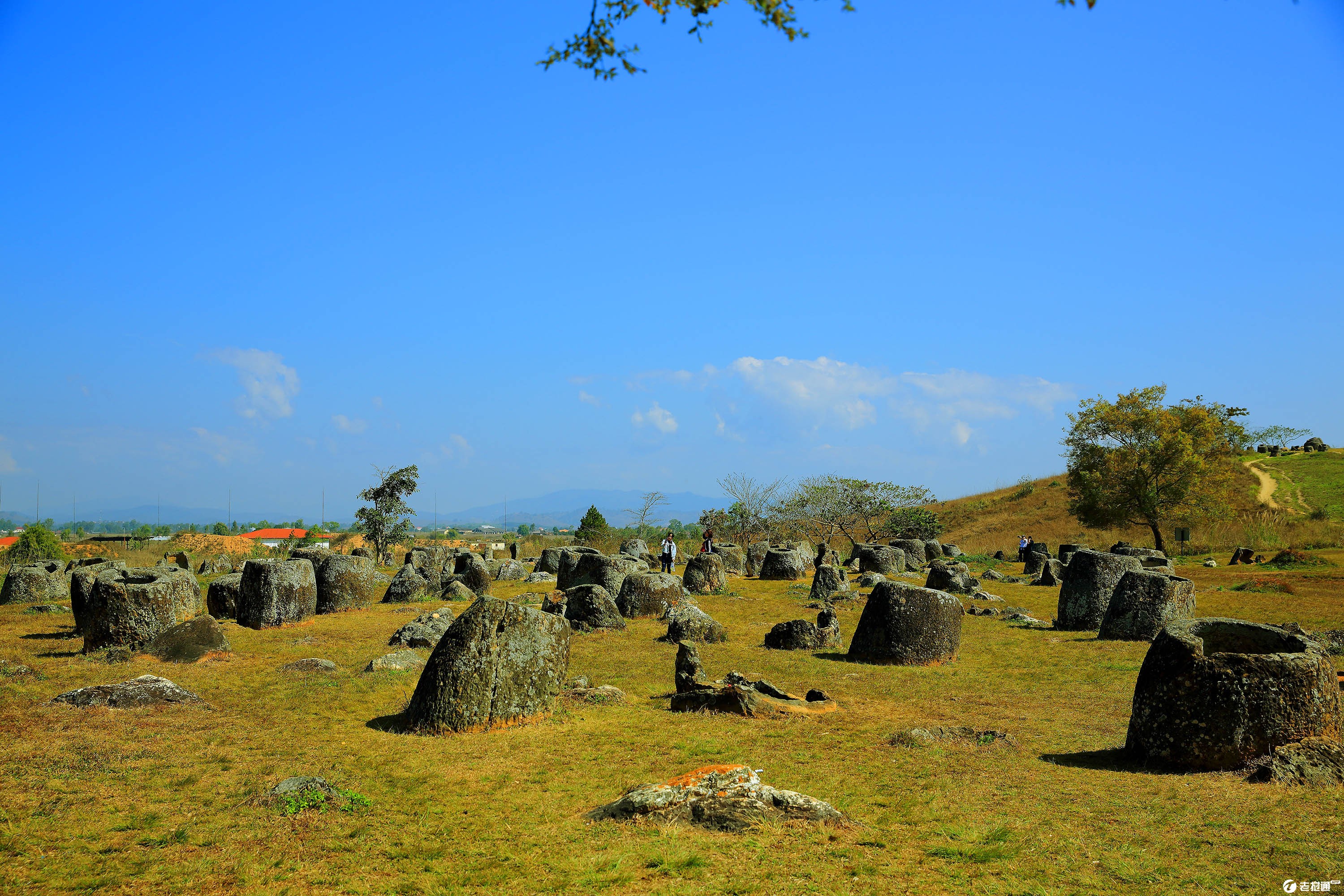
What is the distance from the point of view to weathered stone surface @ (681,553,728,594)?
83.8 ft

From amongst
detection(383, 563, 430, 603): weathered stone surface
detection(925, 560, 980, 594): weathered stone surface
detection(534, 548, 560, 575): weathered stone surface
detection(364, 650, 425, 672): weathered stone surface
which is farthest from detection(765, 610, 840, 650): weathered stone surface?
detection(534, 548, 560, 575): weathered stone surface

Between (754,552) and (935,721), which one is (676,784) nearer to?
(935,721)

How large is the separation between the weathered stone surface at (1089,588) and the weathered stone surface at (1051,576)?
1040 centimetres

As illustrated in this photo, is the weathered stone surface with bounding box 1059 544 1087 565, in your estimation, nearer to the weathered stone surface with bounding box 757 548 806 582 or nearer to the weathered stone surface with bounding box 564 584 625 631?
the weathered stone surface with bounding box 757 548 806 582

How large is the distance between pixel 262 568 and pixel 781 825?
14.8 meters

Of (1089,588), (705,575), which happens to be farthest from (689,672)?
(705,575)

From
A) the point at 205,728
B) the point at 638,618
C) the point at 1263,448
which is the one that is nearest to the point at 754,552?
the point at 638,618

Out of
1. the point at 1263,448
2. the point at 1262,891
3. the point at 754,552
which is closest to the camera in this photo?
the point at 1262,891

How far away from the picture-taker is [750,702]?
10141mm

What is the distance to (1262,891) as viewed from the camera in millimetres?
5215

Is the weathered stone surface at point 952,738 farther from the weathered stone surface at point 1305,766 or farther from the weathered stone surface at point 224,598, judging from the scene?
the weathered stone surface at point 224,598

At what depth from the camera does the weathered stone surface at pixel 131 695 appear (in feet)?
32.3

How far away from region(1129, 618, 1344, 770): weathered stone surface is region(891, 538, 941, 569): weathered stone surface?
30.8 metres

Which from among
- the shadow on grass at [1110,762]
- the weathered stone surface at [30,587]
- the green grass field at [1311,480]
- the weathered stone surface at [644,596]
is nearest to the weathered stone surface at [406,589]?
the weathered stone surface at [644,596]
